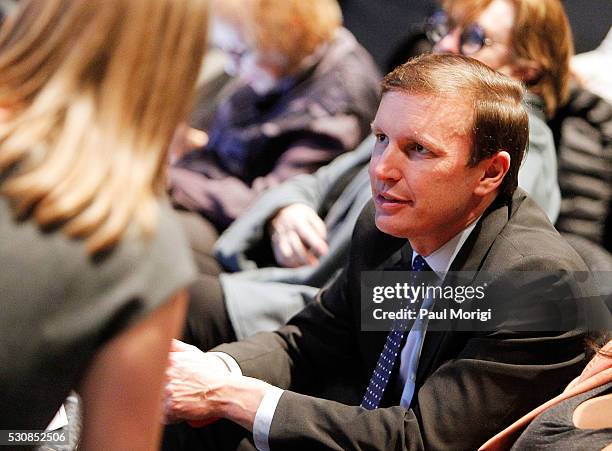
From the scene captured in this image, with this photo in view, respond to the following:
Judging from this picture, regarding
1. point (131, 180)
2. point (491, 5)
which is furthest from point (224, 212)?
point (131, 180)

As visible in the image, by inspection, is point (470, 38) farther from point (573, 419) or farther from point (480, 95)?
Answer: point (573, 419)

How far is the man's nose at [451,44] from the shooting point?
256 cm

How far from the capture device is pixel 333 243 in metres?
2.30

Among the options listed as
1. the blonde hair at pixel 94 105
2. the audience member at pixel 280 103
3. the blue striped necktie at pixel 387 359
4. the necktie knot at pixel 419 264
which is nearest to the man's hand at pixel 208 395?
the blue striped necktie at pixel 387 359

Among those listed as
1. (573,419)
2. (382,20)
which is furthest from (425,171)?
(382,20)

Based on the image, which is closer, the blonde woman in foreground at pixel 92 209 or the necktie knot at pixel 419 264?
the blonde woman in foreground at pixel 92 209

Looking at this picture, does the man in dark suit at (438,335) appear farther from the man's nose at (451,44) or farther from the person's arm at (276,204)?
the man's nose at (451,44)

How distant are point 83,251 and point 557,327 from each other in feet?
2.99

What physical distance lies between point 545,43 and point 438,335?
1162mm

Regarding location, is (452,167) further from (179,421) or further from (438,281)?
(179,421)

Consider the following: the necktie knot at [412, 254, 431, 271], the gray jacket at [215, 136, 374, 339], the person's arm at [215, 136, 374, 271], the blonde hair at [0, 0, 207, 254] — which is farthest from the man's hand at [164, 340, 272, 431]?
the person's arm at [215, 136, 374, 271]

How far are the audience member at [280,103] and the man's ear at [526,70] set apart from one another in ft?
1.61

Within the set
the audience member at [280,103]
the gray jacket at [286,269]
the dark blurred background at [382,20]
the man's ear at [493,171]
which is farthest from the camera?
the dark blurred background at [382,20]

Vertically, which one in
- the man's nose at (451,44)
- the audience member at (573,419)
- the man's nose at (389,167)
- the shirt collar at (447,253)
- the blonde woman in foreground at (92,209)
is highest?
the blonde woman in foreground at (92,209)
